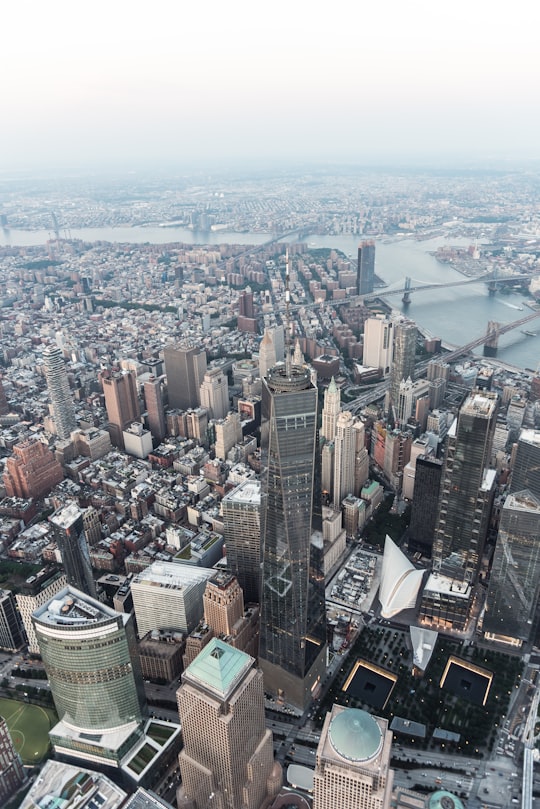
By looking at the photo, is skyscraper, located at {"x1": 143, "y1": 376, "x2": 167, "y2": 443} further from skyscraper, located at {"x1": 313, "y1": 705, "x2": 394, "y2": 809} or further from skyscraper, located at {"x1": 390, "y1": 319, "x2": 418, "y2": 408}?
skyscraper, located at {"x1": 313, "y1": 705, "x2": 394, "y2": 809}

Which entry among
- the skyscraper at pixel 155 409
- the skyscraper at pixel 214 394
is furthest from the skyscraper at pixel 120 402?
the skyscraper at pixel 214 394

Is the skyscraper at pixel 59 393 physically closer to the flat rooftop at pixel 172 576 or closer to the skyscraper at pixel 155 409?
the skyscraper at pixel 155 409

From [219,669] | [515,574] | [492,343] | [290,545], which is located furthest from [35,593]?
[492,343]

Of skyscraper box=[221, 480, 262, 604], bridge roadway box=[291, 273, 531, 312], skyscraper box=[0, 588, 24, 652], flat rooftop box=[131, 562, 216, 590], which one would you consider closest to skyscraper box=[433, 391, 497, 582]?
skyscraper box=[221, 480, 262, 604]

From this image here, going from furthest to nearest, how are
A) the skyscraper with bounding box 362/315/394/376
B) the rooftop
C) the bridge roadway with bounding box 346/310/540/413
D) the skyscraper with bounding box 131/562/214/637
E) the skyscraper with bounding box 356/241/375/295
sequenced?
the skyscraper with bounding box 356/241/375/295 < the skyscraper with bounding box 362/315/394/376 < the bridge roadway with bounding box 346/310/540/413 < the skyscraper with bounding box 131/562/214/637 < the rooftop

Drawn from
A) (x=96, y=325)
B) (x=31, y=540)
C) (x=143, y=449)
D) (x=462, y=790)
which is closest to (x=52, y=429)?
(x=143, y=449)
